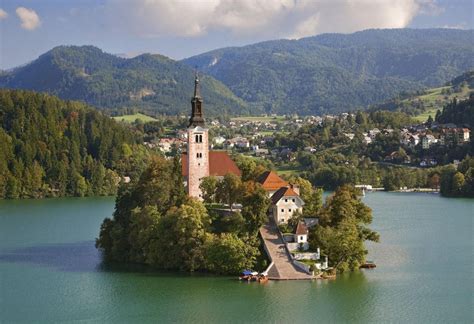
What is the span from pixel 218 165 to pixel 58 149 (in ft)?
182

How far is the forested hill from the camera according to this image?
97.6 metres

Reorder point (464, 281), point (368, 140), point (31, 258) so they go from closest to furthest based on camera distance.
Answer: point (464, 281) → point (31, 258) → point (368, 140)

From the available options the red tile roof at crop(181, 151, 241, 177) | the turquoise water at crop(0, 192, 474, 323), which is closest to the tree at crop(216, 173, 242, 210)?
the red tile roof at crop(181, 151, 241, 177)

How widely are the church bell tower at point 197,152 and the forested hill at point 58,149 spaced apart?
4967 centimetres

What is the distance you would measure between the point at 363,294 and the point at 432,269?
7.94 meters

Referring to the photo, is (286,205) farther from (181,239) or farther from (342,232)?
(181,239)

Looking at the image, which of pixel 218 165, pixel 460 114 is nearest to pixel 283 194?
pixel 218 165

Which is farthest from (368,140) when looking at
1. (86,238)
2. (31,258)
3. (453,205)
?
(31,258)

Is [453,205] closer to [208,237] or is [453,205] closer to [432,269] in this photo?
[432,269]

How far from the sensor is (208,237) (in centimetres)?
4372

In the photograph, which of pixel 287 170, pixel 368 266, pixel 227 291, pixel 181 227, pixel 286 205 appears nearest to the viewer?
pixel 227 291

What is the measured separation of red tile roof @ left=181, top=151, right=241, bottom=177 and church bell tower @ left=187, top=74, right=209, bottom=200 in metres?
1.51

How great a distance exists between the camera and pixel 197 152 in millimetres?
50531

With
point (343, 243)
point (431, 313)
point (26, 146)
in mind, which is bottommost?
point (431, 313)
